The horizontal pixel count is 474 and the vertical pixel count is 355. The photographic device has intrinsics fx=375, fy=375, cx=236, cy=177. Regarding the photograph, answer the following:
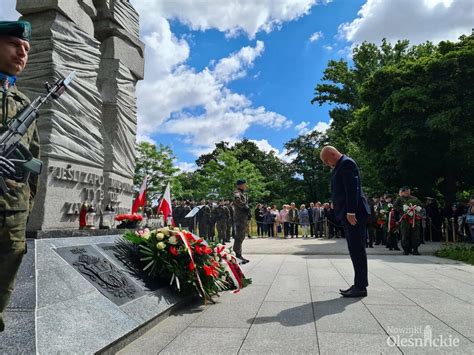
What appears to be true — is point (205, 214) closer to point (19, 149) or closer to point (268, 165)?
point (19, 149)

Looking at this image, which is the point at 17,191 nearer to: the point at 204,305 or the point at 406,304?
the point at 204,305

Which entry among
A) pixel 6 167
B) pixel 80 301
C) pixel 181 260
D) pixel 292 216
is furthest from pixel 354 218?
pixel 292 216

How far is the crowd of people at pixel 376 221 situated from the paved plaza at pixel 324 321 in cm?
562

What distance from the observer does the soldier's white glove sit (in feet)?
6.77

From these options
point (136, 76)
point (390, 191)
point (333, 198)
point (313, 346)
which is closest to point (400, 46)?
point (390, 191)

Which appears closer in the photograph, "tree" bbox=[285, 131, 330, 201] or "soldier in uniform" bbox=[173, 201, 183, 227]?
"soldier in uniform" bbox=[173, 201, 183, 227]

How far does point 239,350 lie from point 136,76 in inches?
383

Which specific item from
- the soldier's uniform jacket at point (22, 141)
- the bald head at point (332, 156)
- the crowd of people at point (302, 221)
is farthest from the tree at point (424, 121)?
the soldier's uniform jacket at point (22, 141)

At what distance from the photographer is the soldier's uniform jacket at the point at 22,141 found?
2.19 meters

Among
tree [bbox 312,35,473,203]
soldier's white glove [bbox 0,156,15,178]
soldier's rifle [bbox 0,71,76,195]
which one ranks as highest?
tree [bbox 312,35,473,203]

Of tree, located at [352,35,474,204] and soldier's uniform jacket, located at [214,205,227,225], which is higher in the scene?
tree, located at [352,35,474,204]

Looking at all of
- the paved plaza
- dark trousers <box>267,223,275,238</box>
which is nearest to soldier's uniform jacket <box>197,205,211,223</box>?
dark trousers <box>267,223,275,238</box>

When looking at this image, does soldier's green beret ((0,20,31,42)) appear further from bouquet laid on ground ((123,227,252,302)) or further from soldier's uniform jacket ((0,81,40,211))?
bouquet laid on ground ((123,227,252,302))

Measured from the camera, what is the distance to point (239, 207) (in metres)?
8.92
